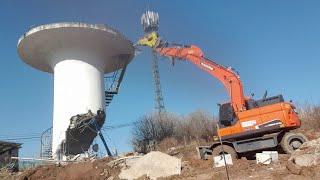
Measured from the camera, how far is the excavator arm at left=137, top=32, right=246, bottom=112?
22.5 metres

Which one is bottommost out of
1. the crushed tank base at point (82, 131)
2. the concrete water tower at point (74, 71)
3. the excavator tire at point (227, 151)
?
the excavator tire at point (227, 151)

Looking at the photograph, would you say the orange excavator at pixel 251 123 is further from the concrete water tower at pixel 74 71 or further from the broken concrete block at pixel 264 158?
the concrete water tower at pixel 74 71

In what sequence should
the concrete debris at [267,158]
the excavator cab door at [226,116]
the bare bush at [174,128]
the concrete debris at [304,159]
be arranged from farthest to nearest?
the bare bush at [174,128], the excavator cab door at [226,116], the concrete debris at [267,158], the concrete debris at [304,159]

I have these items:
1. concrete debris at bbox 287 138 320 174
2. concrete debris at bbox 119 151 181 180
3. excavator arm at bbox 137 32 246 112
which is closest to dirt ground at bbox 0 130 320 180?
concrete debris at bbox 287 138 320 174

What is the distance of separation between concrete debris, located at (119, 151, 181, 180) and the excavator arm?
5.22 metres

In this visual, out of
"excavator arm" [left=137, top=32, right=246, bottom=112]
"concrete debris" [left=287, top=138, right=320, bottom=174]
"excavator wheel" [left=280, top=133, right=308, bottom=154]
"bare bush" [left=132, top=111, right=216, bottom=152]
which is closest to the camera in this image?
"concrete debris" [left=287, top=138, right=320, bottom=174]

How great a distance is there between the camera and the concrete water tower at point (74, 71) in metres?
→ 31.5

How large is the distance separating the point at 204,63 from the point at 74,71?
11.5 meters

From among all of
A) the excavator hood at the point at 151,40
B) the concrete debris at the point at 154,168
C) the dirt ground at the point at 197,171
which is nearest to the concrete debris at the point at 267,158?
the dirt ground at the point at 197,171

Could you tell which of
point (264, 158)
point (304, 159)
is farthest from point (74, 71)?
point (304, 159)

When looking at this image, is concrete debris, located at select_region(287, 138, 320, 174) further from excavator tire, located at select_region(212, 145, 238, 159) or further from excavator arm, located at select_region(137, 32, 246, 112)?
excavator arm, located at select_region(137, 32, 246, 112)

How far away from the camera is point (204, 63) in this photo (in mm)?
24953

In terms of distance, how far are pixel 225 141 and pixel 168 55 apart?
758 centimetres

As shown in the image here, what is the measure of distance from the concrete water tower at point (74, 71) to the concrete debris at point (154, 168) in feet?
43.0
